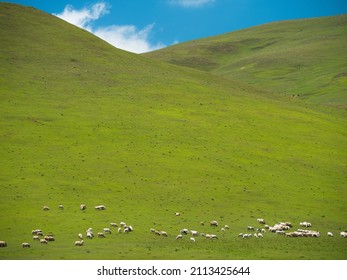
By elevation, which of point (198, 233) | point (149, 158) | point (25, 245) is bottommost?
point (25, 245)

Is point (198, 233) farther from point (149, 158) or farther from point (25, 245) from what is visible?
point (149, 158)

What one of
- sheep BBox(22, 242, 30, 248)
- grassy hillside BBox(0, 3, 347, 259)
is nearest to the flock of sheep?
sheep BBox(22, 242, 30, 248)

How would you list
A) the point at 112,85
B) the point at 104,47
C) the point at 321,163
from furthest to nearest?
the point at 104,47
the point at 112,85
the point at 321,163

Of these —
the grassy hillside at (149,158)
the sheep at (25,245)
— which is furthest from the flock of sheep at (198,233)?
the grassy hillside at (149,158)

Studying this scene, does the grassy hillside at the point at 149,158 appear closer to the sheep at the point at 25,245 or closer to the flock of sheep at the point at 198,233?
the sheep at the point at 25,245

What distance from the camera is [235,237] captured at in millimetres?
37750

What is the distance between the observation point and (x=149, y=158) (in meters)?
55.6

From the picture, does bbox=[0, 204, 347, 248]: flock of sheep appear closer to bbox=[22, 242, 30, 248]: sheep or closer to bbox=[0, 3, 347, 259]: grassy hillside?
bbox=[22, 242, 30, 248]: sheep

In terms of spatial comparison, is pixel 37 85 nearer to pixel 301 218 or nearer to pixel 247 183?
pixel 247 183

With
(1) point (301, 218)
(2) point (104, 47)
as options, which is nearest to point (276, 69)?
(2) point (104, 47)

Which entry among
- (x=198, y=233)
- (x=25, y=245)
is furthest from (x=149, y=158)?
(x=25, y=245)

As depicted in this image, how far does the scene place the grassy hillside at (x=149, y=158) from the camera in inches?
1422

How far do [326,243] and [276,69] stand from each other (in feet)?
516

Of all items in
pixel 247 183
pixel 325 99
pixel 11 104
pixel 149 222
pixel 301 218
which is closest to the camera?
pixel 149 222
